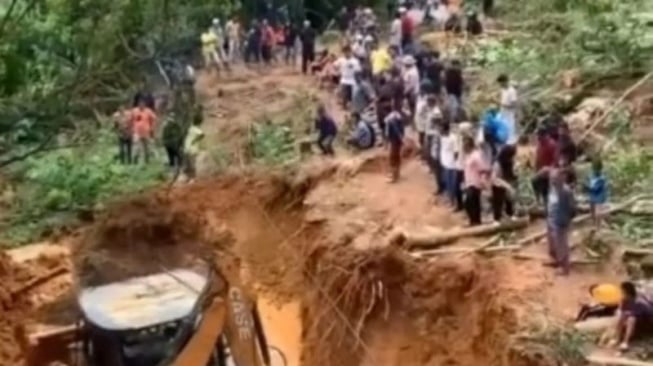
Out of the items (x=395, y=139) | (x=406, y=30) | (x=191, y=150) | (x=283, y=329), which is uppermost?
(x=406, y=30)

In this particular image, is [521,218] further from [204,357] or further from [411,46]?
[411,46]

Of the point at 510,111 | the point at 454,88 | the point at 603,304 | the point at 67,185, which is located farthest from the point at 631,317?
the point at 67,185

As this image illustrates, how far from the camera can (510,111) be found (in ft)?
61.9

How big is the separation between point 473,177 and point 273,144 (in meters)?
7.28

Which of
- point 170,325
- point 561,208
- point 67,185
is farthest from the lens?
point 67,185

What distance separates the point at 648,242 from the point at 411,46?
35.0ft

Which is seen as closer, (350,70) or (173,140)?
(173,140)

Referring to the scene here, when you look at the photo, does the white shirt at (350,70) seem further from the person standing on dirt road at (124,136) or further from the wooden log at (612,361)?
the wooden log at (612,361)

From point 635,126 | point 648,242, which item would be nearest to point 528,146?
point 635,126

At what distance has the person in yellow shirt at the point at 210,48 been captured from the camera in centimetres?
2762

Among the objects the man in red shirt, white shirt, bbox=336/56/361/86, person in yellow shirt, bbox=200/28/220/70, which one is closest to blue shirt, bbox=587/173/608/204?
the man in red shirt

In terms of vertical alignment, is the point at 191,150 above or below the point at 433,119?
below

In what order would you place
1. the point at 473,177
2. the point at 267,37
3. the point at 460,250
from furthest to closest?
1. the point at 267,37
2. the point at 473,177
3. the point at 460,250

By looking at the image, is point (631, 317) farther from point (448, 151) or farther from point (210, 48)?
point (210, 48)
